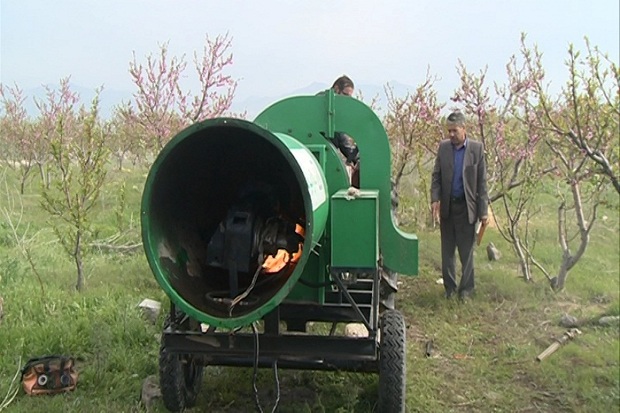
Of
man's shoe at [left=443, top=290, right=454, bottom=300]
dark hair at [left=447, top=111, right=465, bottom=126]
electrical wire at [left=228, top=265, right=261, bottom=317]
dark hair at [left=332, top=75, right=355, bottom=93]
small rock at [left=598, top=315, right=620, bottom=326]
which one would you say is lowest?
man's shoe at [left=443, top=290, right=454, bottom=300]

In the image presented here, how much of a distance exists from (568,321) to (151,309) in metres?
3.43

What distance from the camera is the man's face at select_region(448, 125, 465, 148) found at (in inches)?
220

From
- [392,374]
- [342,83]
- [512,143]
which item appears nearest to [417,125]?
[512,143]

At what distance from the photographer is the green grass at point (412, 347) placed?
12.1 ft

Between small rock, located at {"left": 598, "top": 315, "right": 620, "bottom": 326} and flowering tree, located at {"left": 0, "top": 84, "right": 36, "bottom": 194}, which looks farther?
flowering tree, located at {"left": 0, "top": 84, "right": 36, "bottom": 194}

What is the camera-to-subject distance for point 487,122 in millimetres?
7383

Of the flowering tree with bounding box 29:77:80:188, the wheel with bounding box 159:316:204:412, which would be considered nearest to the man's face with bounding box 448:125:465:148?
the wheel with bounding box 159:316:204:412

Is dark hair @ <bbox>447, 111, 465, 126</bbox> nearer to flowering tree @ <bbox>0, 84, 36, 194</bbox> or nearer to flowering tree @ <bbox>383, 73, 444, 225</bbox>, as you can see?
flowering tree @ <bbox>383, 73, 444, 225</bbox>

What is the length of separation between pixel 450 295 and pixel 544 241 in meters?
3.05

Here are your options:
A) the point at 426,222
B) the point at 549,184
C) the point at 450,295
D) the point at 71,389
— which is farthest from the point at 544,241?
the point at 71,389

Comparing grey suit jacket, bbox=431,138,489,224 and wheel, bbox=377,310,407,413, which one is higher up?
grey suit jacket, bbox=431,138,489,224

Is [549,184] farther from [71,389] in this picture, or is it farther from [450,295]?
[71,389]

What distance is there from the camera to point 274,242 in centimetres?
289

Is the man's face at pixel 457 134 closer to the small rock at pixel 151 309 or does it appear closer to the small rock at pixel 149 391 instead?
the small rock at pixel 151 309
